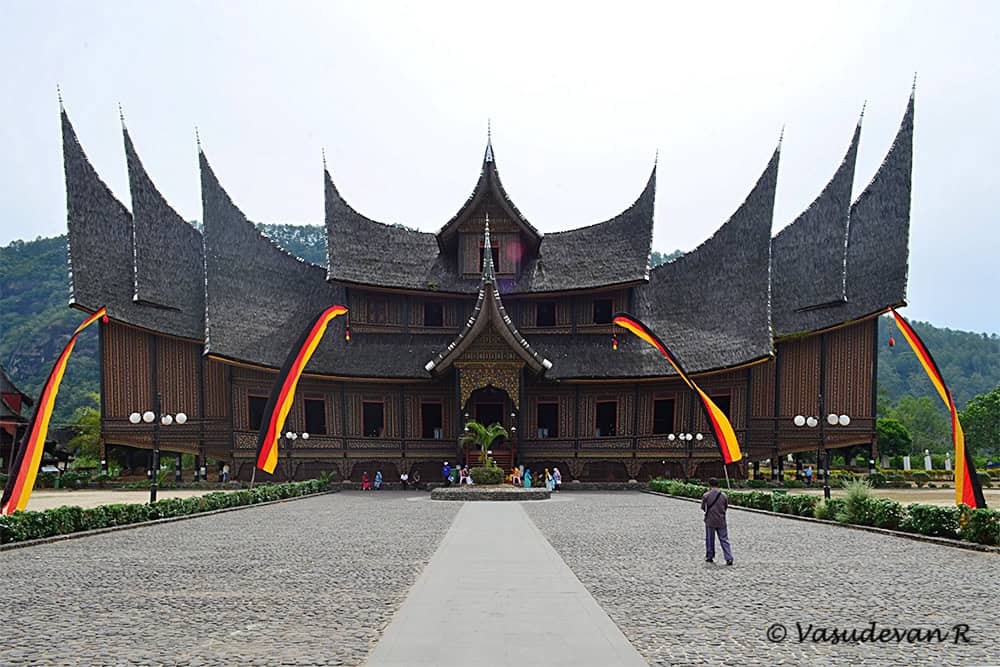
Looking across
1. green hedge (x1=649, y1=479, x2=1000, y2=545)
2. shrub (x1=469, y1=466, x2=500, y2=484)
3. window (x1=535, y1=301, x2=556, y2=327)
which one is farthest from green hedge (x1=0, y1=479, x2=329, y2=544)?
window (x1=535, y1=301, x2=556, y2=327)

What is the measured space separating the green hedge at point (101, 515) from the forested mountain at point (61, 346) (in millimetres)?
57654

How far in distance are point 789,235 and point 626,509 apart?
19.2m

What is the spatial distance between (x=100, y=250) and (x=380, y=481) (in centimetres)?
1375

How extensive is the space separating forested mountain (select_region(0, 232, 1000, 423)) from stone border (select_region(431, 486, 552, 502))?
5733 cm

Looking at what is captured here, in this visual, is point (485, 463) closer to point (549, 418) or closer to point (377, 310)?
point (549, 418)

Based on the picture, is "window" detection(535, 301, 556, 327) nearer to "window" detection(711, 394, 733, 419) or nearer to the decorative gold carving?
the decorative gold carving

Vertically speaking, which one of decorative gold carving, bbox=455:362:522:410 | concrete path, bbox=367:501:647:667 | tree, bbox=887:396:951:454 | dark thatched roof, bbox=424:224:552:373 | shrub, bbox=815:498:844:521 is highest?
dark thatched roof, bbox=424:224:552:373

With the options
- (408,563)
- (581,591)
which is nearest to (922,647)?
(581,591)

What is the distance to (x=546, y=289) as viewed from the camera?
34.0 meters

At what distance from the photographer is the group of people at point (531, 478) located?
28.7m

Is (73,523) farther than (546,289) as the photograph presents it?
No

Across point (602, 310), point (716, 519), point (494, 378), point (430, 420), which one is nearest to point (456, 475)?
point (494, 378)

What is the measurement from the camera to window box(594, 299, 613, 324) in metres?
34.7

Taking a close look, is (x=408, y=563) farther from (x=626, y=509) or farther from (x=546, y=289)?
(x=546, y=289)
